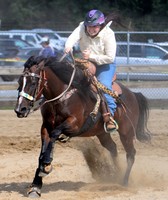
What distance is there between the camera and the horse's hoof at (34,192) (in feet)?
25.7

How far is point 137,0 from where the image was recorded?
36812 mm

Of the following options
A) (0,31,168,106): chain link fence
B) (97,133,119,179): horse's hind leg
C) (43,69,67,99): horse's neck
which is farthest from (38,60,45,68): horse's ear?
(0,31,168,106): chain link fence

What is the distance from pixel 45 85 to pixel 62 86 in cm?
22

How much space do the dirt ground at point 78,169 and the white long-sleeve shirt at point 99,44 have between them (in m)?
1.71

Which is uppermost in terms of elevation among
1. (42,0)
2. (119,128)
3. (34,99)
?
(34,99)

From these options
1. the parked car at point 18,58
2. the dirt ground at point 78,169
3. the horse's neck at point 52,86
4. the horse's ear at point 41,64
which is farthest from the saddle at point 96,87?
the parked car at point 18,58

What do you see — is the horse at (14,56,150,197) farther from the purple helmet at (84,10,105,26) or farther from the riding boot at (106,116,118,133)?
the purple helmet at (84,10,105,26)

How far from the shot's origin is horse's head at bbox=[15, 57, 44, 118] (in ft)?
24.9

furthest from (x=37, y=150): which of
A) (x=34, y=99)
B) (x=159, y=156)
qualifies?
(x=34, y=99)

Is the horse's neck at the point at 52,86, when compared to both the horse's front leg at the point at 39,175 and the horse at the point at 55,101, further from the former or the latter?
the horse's front leg at the point at 39,175

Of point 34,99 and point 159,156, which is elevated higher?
point 34,99

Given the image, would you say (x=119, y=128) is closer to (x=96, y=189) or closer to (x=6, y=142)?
(x=96, y=189)

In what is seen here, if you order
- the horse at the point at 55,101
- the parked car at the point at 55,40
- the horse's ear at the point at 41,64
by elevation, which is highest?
the horse's ear at the point at 41,64

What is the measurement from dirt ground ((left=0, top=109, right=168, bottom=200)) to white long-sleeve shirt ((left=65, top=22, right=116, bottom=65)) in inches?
67.3
